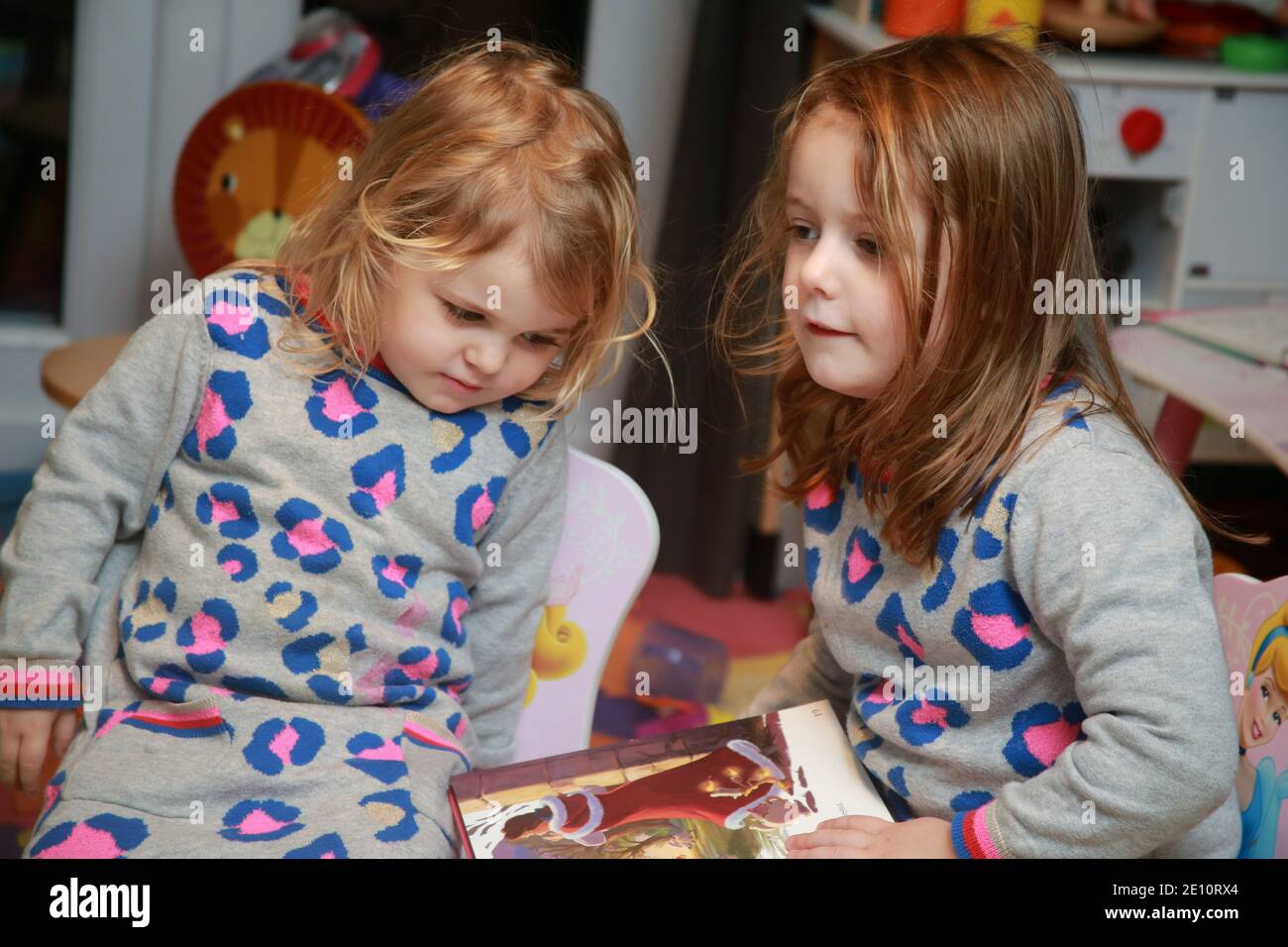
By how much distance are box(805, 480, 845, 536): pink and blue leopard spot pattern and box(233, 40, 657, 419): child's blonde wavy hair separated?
18cm

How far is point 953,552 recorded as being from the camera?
2.77ft

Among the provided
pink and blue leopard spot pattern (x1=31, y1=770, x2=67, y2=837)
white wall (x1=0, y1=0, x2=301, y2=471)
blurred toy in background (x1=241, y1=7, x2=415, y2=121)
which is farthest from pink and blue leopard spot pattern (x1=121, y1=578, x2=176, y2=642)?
white wall (x1=0, y1=0, x2=301, y2=471)

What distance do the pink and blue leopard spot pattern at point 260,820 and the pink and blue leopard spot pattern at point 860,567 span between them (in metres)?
0.40

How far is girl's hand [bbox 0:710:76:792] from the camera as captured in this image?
0.92 metres

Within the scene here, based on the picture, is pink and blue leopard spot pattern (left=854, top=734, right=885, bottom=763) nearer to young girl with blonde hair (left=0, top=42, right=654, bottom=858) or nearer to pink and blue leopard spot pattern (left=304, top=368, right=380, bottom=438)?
young girl with blonde hair (left=0, top=42, right=654, bottom=858)

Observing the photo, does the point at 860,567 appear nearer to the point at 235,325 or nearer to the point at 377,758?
the point at 377,758

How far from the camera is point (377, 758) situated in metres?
0.90

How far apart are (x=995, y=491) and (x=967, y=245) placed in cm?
15

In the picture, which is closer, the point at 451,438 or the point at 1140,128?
the point at 451,438

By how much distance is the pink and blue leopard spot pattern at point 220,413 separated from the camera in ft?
3.08

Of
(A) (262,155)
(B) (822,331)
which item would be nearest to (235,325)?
(B) (822,331)

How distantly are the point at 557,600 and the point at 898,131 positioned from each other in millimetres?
465
